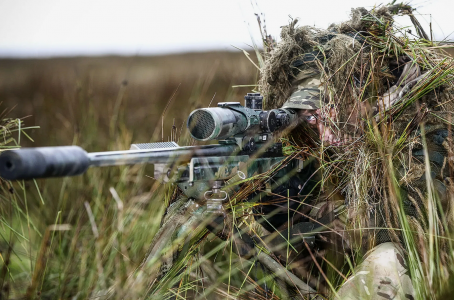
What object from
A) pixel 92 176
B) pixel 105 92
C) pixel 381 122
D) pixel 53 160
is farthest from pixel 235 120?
pixel 105 92

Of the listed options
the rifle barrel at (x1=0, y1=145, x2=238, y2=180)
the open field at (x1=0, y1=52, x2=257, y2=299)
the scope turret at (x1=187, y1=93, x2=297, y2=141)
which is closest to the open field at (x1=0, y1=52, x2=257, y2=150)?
the open field at (x1=0, y1=52, x2=257, y2=299)

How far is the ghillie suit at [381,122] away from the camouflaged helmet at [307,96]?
0.12 ft

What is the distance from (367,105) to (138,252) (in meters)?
1.41

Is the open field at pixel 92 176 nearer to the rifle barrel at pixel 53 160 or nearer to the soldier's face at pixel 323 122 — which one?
the rifle barrel at pixel 53 160

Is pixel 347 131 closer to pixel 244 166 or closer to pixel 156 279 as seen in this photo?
pixel 244 166

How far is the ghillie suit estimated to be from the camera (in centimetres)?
182

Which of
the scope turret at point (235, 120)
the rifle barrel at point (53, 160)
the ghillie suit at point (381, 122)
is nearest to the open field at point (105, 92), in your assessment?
the ghillie suit at point (381, 122)

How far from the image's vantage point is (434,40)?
2428 mm

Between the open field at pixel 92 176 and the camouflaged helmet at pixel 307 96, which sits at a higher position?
the camouflaged helmet at pixel 307 96

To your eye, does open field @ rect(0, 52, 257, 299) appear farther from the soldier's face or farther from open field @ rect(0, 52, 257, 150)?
the soldier's face

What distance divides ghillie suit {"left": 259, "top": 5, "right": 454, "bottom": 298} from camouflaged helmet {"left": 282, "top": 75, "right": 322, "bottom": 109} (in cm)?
4

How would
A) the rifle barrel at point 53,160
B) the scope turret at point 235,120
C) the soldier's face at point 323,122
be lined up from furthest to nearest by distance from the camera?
the soldier's face at point 323,122
the scope turret at point 235,120
the rifle barrel at point 53,160

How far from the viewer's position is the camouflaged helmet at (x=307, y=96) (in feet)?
7.29

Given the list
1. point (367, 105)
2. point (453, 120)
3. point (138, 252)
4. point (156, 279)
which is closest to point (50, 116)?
point (138, 252)
